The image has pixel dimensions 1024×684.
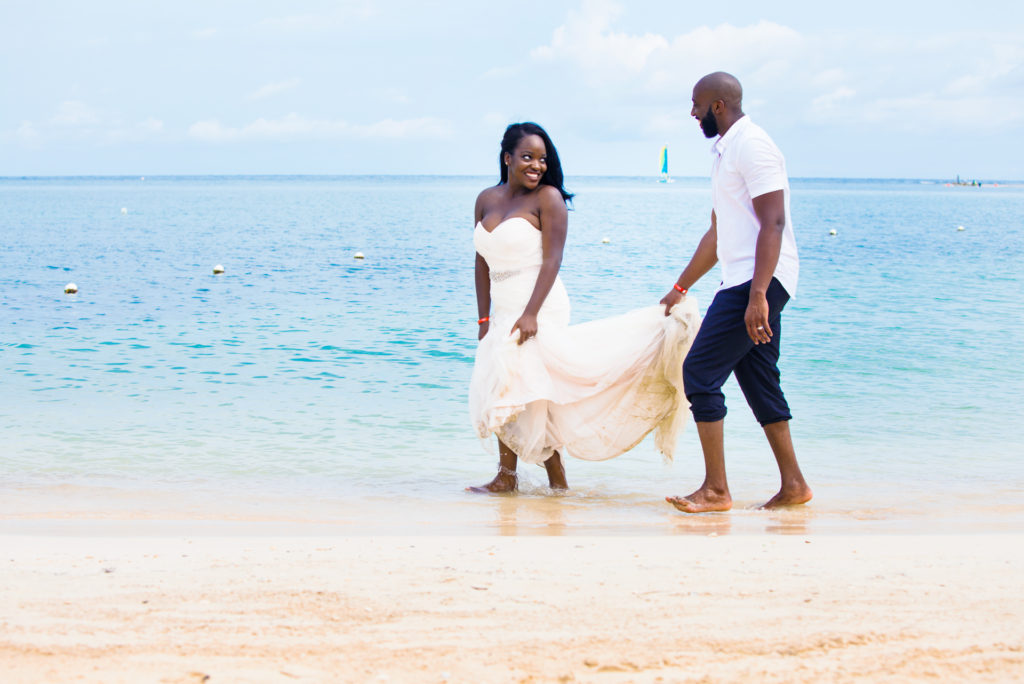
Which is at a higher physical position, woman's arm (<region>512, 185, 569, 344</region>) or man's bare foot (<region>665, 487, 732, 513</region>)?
woman's arm (<region>512, 185, 569, 344</region>)

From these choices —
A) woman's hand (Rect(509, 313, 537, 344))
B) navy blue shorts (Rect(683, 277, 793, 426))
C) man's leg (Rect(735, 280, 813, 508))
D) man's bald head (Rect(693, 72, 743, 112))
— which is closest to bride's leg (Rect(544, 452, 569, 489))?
woman's hand (Rect(509, 313, 537, 344))

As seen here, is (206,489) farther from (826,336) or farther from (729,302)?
(826,336)

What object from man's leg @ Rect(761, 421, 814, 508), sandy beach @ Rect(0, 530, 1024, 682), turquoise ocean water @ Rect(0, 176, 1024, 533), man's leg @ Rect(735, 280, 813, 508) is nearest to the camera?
sandy beach @ Rect(0, 530, 1024, 682)

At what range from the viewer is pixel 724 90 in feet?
15.0

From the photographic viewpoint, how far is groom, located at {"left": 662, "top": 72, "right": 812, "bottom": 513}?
439 cm

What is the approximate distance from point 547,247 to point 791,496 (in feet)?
6.02

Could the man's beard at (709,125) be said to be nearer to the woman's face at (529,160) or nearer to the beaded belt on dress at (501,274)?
the woman's face at (529,160)

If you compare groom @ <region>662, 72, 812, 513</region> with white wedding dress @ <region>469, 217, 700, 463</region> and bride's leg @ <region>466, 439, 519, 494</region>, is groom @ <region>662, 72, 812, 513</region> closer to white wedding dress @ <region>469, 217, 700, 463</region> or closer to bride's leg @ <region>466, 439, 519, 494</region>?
white wedding dress @ <region>469, 217, 700, 463</region>

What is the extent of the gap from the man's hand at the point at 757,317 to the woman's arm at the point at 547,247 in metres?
1.10

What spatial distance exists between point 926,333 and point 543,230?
889 cm

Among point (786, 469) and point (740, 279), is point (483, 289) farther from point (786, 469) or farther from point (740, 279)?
point (786, 469)

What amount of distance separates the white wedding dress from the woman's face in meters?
0.24

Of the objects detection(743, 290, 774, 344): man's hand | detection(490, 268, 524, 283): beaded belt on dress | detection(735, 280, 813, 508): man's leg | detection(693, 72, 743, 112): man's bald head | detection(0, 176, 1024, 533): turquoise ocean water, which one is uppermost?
detection(693, 72, 743, 112): man's bald head

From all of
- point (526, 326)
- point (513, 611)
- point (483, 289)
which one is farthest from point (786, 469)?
point (513, 611)
